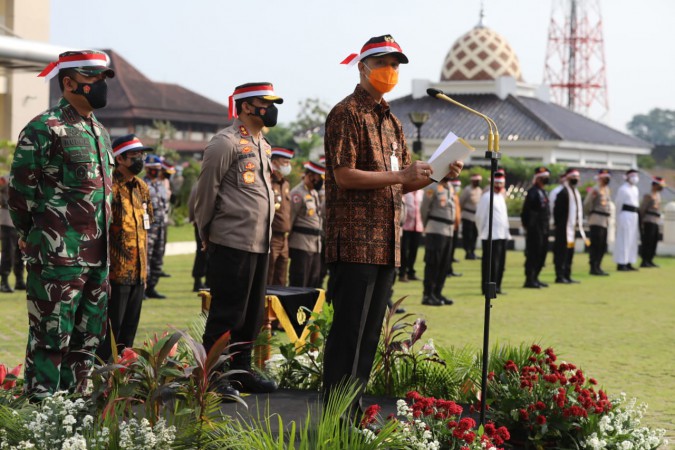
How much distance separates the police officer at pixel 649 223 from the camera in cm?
2297

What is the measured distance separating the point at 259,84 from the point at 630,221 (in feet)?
54.9

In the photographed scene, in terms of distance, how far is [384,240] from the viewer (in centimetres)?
551

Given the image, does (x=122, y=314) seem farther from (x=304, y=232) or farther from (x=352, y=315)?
(x=304, y=232)

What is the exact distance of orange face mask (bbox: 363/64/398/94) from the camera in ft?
18.0

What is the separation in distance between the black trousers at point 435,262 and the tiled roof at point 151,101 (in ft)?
139

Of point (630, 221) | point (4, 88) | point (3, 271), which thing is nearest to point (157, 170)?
point (3, 271)

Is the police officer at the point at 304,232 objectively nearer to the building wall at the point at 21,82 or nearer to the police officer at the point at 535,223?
the police officer at the point at 535,223

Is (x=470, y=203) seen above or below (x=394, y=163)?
above

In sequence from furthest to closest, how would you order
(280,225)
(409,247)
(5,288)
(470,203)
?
(470,203)
(409,247)
(5,288)
(280,225)

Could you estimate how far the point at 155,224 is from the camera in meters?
14.5

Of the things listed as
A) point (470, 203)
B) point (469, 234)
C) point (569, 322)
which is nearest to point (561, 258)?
point (470, 203)

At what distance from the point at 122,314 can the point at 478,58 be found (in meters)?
39.0

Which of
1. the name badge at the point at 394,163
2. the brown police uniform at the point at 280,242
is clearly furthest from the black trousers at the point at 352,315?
the brown police uniform at the point at 280,242

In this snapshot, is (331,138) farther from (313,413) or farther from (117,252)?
(117,252)
